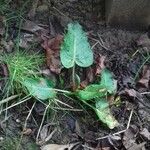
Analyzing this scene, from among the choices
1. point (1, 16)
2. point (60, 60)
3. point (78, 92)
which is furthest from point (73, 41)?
point (1, 16)

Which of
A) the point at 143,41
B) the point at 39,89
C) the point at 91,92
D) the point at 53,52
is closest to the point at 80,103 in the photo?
the point at 91,92

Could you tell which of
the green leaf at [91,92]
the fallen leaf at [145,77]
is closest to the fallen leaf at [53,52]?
the green leaf at [91,92]

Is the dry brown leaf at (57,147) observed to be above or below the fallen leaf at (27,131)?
below

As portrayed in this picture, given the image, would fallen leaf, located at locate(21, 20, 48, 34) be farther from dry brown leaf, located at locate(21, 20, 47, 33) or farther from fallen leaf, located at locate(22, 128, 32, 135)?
fallen leaf, located at locate(22, 128, 32, 135)

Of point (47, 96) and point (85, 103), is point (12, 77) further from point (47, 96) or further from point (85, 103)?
point (85, 103)

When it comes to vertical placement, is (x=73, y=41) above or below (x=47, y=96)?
above

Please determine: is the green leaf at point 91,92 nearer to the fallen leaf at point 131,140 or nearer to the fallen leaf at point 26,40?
the fallen leaf at point 131,140

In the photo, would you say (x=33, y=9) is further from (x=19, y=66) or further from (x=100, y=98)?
(x=100, y=98)

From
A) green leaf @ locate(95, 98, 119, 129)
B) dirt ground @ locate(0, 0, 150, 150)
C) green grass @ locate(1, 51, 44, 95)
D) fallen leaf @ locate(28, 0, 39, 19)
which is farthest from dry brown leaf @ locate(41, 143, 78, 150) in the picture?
fallen leaf @ locate(28, 0, 39, 19)
